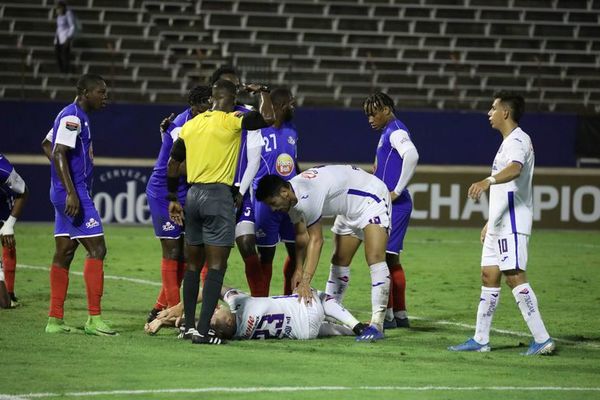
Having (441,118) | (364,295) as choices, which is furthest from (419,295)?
(441,118)

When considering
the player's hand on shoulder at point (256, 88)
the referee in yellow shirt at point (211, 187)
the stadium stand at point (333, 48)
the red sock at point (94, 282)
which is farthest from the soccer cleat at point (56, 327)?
the stadium stand at point (333, 48)

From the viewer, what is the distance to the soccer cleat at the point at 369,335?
10.0 m

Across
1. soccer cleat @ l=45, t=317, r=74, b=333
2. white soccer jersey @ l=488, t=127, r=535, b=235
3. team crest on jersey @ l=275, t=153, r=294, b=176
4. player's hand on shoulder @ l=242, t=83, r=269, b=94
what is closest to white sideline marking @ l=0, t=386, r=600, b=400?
white soccer jersey @ l=488, t=127, r=535, b=235

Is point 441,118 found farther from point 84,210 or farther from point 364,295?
point 84,210

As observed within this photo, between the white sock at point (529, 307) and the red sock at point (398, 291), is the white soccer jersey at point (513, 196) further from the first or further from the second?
the red sock at point (398, 291)

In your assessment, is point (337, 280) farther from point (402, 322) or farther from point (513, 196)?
point (513, 196)

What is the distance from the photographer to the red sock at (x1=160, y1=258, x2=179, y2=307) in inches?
422

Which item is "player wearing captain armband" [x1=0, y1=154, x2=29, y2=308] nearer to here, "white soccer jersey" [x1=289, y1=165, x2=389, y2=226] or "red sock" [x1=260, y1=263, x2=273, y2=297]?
"red sock" [x1=260, y1=263, x2=273, y2=297]

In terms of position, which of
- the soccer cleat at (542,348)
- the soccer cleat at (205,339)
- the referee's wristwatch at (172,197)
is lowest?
the soccer cleat at (205,339)

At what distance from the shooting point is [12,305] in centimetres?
1187

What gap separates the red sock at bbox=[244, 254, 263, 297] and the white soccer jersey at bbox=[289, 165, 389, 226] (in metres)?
1.02

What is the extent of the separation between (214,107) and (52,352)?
2.30 m

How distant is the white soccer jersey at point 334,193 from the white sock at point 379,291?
47 cm

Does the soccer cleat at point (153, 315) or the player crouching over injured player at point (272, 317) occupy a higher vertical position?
the player crouching over injured player at point (272, 317)
